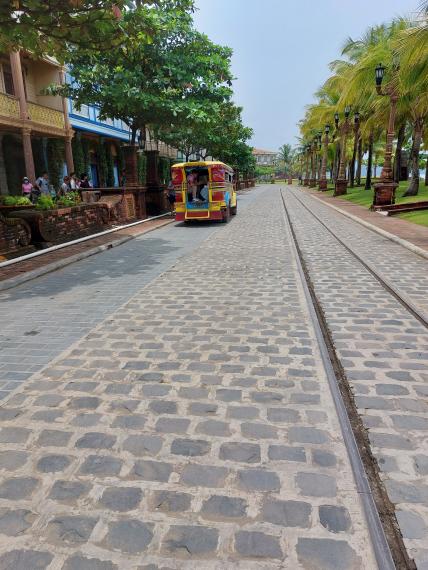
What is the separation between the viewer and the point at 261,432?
3.15 m

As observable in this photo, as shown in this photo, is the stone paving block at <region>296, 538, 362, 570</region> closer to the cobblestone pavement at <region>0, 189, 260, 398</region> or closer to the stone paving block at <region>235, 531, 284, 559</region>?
the stone paving block at <region>235, 531, 284, 559</region>

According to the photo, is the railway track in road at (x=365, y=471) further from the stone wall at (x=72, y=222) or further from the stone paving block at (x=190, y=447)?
the stone wall at (x=72, y=222)

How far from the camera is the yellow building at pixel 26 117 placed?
63.9ft

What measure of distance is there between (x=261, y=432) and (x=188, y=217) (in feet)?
50.2

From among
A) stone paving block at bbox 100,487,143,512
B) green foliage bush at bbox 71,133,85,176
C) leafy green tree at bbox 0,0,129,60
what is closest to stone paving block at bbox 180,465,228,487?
stone paving block at bbox 100,487,143,512

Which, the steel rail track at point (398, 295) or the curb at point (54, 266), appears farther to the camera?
the curb at point (54, 266)

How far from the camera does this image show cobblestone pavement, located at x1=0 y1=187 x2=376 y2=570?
219 centimetres

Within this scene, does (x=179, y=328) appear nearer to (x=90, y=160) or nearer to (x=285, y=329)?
(x=285, y=329)

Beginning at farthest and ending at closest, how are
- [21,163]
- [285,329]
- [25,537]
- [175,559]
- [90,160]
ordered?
[90,160] < [21,163] < [285,329] < [25,537] < [175,559]

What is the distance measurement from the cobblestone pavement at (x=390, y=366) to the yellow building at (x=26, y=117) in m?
16.2

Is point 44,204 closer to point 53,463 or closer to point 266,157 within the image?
point 53,463

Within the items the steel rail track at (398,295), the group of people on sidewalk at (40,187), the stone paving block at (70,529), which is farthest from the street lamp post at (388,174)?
the stone paving block at (70,529)

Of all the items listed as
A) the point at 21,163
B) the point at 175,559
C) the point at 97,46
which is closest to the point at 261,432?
the point at 175,559

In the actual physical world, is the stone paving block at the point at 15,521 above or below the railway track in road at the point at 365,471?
above
